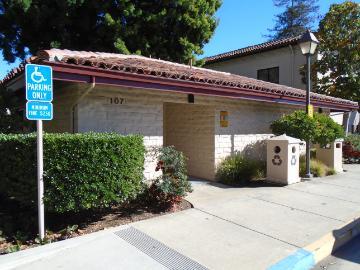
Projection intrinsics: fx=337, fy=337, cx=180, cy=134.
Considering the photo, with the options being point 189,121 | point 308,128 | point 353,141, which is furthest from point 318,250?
point 353,141

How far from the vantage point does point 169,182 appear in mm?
5895

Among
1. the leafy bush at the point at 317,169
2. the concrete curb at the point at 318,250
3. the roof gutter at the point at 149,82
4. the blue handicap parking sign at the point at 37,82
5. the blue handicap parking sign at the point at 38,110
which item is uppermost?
the roof gutter at the point at 149,82

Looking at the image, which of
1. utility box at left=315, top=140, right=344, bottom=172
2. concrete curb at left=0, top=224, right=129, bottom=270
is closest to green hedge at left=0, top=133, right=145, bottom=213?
concrete curb at left=0, top=224, right=129, bottom=270

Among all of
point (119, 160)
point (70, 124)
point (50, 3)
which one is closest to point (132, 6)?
point (50, 3)

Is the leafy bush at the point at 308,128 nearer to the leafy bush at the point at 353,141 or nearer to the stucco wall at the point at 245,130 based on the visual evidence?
the stucco wall at the point at 245,130

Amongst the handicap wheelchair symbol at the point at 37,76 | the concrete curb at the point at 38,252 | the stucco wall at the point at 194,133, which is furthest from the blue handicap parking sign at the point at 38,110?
the stucco wall at the point at 194,133

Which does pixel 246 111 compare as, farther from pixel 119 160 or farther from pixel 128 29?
pixel 128 29

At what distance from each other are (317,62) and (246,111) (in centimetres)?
938

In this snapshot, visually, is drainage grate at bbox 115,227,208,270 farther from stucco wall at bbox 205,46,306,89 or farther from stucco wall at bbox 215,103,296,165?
stucco wall at bbox 205,46,306,89

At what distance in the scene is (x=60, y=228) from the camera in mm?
5402

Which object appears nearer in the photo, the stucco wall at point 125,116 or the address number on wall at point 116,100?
the stucco wall at point 125,116

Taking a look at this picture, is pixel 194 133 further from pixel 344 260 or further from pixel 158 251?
pixel 344 260

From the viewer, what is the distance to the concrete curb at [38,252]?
3841mm

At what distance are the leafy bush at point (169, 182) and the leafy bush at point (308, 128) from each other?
4576 mm
